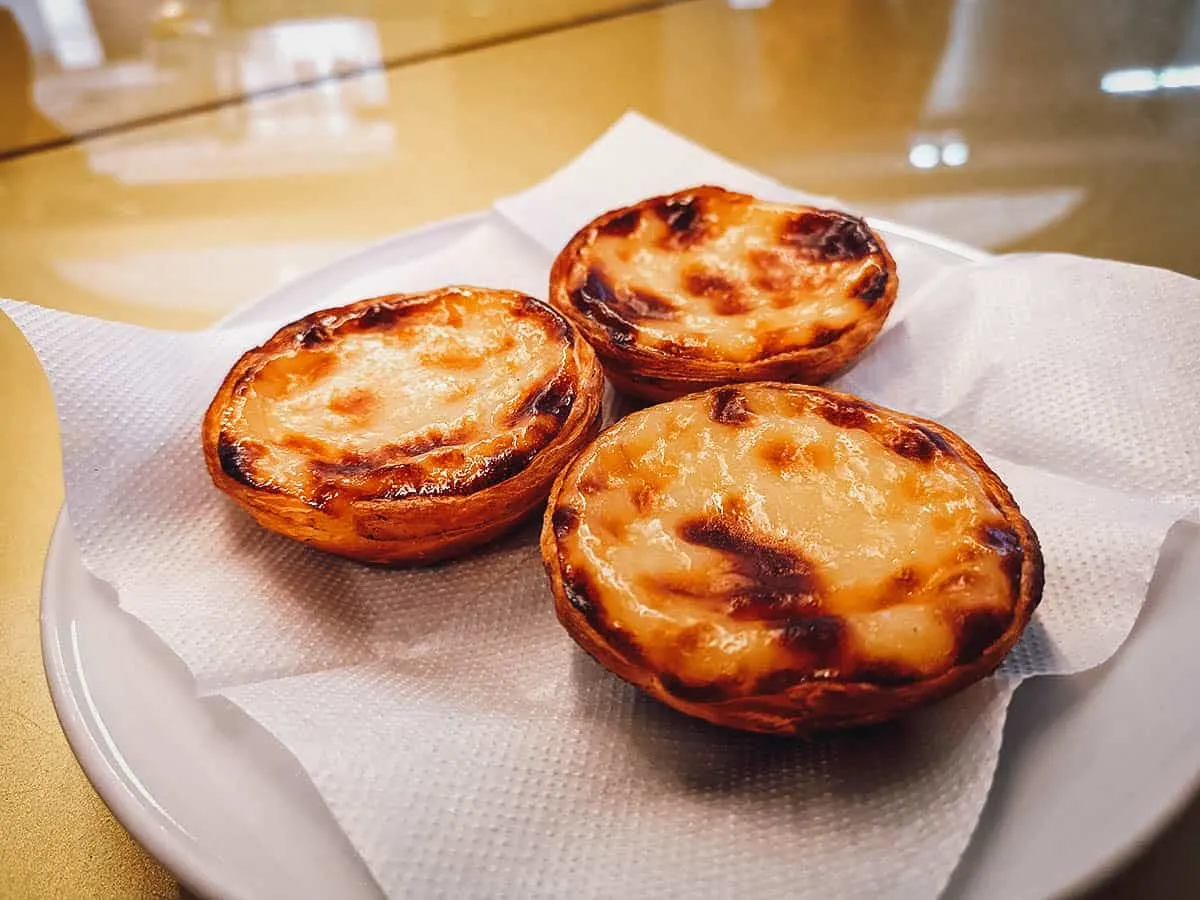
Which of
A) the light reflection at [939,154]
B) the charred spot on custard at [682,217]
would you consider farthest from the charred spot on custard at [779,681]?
the light reflection at [939,154]

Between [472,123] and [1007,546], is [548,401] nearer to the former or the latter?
[1007,546]

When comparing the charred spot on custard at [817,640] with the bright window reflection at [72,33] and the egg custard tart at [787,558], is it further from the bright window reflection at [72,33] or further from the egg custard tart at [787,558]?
the bright window reflection at [72,33]

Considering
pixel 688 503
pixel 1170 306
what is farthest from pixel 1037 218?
pixel 688 503

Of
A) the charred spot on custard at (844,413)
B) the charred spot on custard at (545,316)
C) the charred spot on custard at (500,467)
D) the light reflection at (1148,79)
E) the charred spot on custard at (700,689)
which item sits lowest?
the light reflection at (1148,79)

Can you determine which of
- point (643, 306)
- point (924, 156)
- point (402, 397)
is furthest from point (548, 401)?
point (924, 156)

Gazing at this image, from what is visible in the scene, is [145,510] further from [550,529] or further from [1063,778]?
[1063,778]

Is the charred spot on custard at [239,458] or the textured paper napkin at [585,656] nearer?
the textured paper napkin at [585,656]
